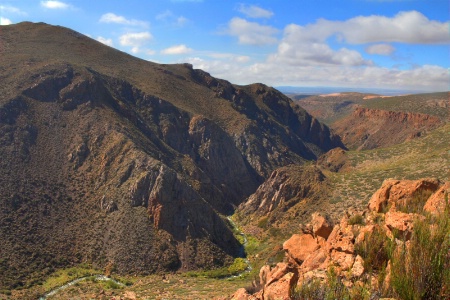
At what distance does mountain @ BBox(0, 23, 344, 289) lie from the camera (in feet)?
147

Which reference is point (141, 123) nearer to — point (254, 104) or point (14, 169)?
point (14, 169)

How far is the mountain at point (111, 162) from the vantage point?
44.8 m

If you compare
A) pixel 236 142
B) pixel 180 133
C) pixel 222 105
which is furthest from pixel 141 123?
pixel 222 105

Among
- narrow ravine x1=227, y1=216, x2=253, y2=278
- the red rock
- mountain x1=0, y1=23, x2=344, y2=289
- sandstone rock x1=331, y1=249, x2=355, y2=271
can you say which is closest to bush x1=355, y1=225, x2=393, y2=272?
sandstone rock x1=331, y1=249, x2=355, y2=271

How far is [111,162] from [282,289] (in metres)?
50.2

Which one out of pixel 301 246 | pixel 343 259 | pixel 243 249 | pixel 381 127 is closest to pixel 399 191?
pixel 301 246

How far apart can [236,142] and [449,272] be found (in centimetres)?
9012

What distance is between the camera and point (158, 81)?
102m

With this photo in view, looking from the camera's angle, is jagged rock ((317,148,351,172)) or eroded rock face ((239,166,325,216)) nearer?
eroded rock face ((239,166,325,216))

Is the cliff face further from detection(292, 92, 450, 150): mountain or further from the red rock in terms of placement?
the red rock

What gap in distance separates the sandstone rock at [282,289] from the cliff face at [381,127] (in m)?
112

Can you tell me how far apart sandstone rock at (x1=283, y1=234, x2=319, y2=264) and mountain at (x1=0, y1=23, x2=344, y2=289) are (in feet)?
86.8

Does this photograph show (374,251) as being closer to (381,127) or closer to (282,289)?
(282,289)

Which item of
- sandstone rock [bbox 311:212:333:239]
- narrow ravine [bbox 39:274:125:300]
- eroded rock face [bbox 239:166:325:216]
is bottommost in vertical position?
narrow ravine [bbox 39:274:125:300]
